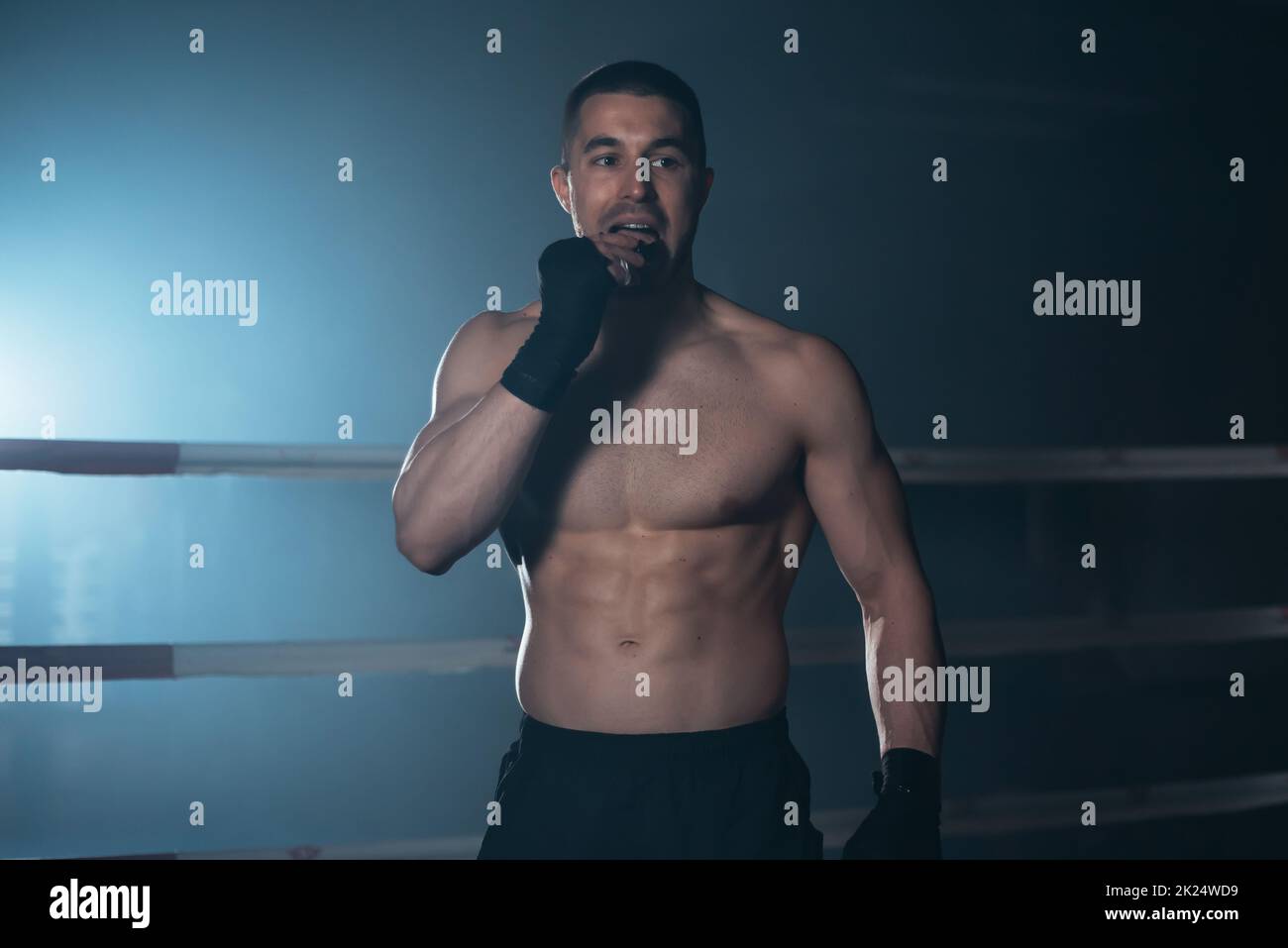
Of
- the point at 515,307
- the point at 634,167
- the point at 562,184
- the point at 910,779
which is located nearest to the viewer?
the point at 910,779

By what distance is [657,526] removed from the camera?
4.92 ft

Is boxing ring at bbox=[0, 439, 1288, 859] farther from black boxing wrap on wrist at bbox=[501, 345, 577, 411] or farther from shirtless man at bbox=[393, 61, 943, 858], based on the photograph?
black boxing wrap on wrist at bbox=[501, 345, 577, 411]

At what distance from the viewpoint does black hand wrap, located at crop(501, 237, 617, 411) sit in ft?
4.33

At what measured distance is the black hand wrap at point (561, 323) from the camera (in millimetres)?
1319

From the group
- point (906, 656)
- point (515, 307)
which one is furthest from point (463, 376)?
point (515, 307)

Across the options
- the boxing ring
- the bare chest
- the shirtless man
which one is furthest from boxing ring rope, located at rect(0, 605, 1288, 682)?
the bare chest

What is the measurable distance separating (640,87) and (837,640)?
1.13 m

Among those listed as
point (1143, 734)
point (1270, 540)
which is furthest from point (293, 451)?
point (1270, 540)

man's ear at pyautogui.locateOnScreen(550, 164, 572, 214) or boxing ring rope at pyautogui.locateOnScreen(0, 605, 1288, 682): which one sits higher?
man's ear at pyautogui.locateOnScreen(550, 164, 572, 214)

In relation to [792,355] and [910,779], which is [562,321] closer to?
[792,355]

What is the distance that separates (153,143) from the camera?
312 cm

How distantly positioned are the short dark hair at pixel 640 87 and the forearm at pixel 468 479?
55 cm
